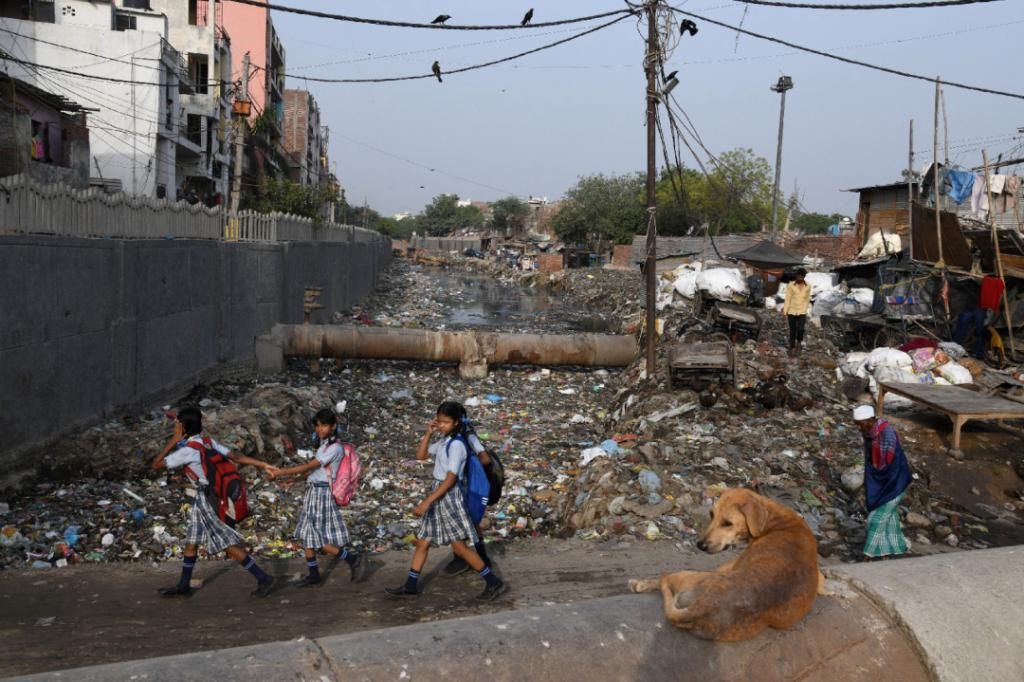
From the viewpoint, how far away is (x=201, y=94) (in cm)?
2980

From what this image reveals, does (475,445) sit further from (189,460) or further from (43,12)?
(43,12)

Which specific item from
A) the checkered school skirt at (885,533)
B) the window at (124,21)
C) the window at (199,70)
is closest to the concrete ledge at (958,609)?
the checkered school skirt at (885,533)

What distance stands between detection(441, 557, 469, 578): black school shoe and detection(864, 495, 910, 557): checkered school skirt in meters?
2.59

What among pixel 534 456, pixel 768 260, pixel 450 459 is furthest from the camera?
pixel 768 260

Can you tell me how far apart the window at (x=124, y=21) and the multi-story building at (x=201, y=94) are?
212cm

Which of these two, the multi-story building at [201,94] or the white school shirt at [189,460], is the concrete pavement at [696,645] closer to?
the white school shirt at [189,460]

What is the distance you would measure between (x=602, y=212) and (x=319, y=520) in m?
48.4

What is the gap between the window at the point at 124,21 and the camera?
25.3m

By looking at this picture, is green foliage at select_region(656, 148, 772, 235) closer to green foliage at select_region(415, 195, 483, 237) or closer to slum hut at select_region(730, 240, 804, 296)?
slum hut at select_region(730, 240, 804, 296)

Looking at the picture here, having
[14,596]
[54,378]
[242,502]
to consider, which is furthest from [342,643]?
[54,378]

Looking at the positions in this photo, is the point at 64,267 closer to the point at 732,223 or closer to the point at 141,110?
the point at 141,110

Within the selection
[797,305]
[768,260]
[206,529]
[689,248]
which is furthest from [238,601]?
[689,248]

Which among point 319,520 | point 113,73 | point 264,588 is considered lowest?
point 264,588

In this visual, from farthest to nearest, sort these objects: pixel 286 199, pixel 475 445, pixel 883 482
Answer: pixel 286 199, pixel 883 482, pixel 475 445
